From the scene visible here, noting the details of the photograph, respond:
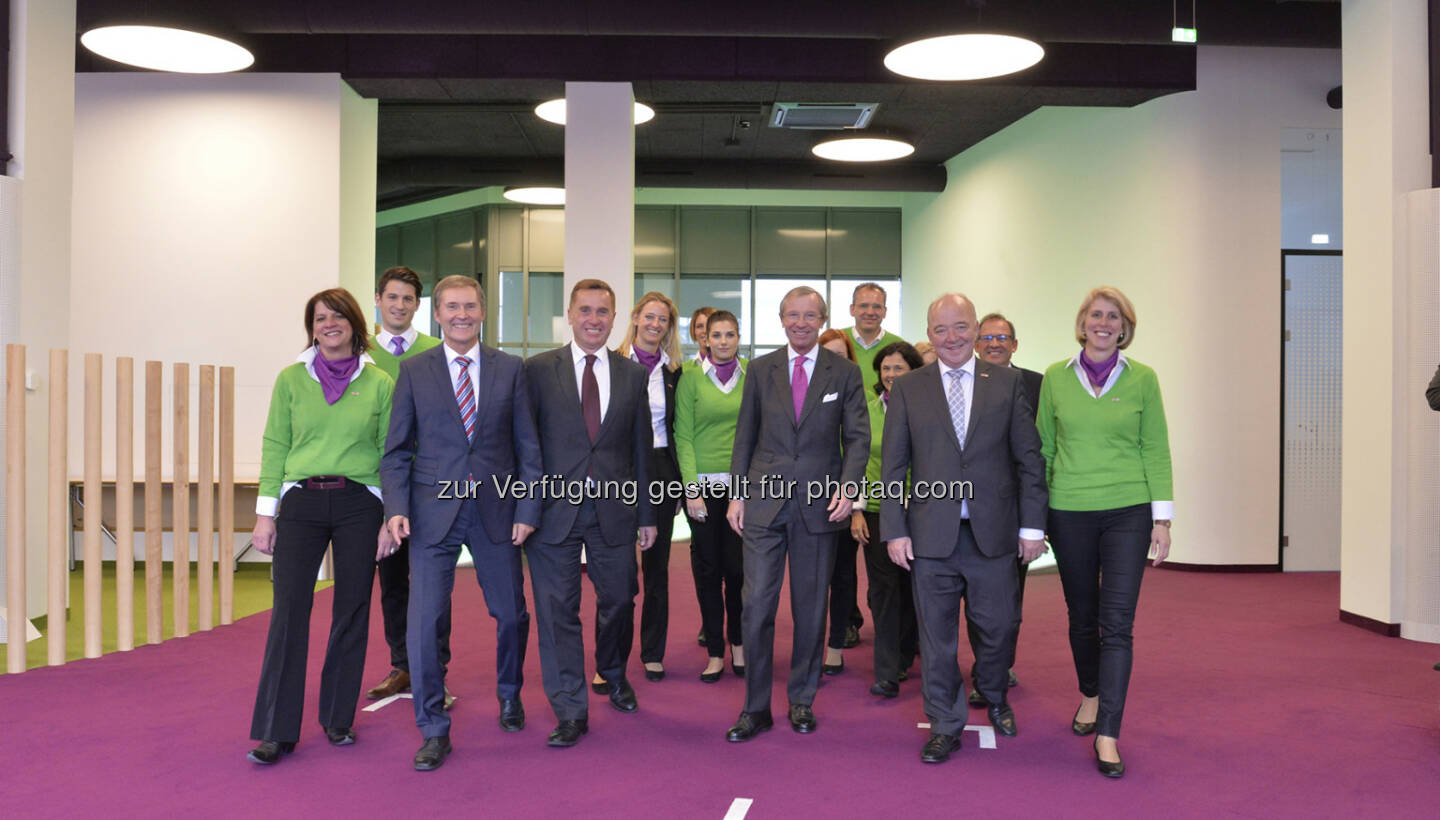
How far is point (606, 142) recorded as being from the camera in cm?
855

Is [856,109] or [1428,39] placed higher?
[856,109]

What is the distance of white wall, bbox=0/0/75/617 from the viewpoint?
5961 millimetres

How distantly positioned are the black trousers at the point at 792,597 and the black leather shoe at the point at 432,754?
1106 millimetres

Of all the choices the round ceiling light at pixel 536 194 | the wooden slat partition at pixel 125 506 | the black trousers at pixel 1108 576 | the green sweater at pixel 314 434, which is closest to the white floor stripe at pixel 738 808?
the black trousers at pixel 1108 576

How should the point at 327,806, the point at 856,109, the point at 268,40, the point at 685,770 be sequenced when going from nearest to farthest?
the point at 327,806, the point at 685,770, the point at 268,40, the point at 856,109

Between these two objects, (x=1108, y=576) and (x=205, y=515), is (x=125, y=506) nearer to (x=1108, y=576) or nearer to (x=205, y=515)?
(x=205, y=515)

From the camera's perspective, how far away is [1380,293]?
6.20 metres

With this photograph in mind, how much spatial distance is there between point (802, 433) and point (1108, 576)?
120 cm

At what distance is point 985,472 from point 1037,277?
7.51m

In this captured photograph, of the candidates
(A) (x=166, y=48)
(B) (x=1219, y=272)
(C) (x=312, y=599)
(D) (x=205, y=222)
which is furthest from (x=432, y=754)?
(B) (x=1219, y=272)

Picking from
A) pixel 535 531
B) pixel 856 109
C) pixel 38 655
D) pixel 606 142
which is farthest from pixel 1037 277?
pixel 38 655

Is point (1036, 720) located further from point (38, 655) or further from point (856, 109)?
point (856, 109)

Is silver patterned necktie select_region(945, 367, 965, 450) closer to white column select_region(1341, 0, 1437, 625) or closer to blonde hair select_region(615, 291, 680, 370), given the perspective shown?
blonde hair select_region(615, 291, 680, 370)

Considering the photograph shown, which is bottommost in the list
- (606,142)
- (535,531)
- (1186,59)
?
(535,531)
